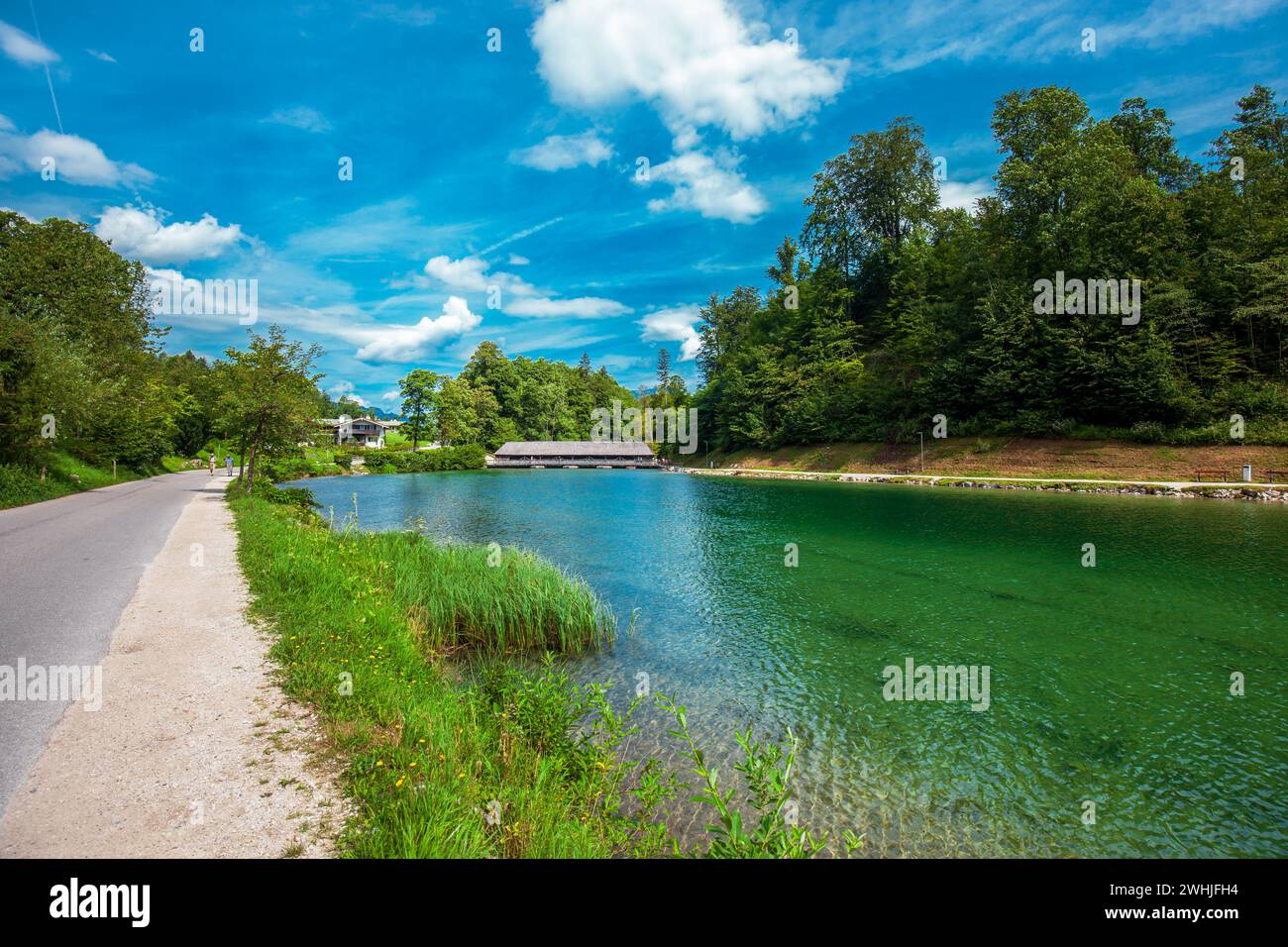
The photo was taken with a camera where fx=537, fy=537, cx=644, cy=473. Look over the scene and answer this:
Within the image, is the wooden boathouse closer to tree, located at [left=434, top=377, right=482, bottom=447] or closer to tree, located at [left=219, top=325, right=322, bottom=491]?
tree, located at [left=434, top=377, right=482, bottom=447]

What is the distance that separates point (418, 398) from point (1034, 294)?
83.1m

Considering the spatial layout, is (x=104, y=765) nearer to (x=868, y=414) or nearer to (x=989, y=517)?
(x=989, y=517)

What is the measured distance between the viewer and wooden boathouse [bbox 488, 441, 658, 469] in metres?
89.4

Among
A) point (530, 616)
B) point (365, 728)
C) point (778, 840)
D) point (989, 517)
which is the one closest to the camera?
point (778, 840)

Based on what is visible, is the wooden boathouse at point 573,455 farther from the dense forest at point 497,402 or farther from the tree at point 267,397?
the tree at point 267,397

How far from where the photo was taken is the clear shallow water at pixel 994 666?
5.80 meters

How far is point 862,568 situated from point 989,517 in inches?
515

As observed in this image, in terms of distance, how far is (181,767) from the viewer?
425cm

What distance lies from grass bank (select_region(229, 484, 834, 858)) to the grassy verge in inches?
622

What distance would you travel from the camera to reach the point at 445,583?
38.2 ft
